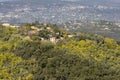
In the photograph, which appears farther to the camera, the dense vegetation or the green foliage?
the green foliage

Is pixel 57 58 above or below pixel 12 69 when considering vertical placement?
above

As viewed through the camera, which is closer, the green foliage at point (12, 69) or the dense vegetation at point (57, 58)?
the dense vegetation at point (57, 58)

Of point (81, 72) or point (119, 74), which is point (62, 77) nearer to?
point (81, 72)

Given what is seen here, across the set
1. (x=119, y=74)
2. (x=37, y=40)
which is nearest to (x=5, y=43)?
(x=37, y=40)

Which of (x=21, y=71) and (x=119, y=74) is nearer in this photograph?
(x=119, y=74)

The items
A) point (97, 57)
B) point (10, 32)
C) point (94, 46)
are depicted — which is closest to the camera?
point (97, 57)

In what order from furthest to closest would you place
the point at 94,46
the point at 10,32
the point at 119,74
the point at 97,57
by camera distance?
the point at 10,32 → the point at 94,46 → the point at 97,57 → the point at 119,74

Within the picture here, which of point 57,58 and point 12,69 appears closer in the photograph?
point 57,58
